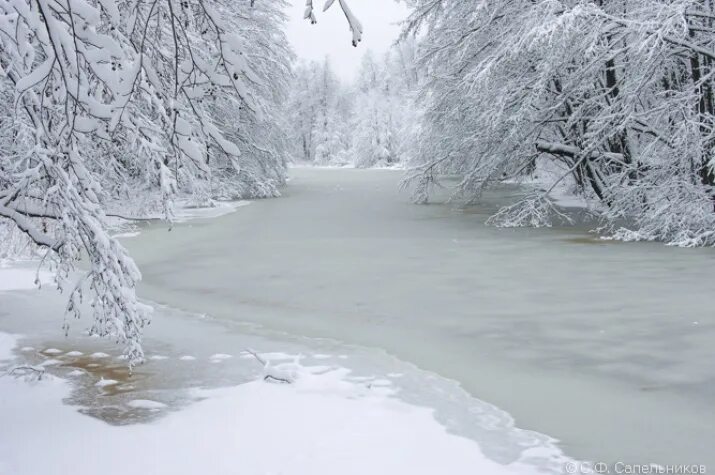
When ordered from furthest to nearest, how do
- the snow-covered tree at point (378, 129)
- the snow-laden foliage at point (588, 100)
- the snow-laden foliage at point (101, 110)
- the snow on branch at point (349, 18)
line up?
1. the snow-covered tree at point (378, 129)
2. the snow-laden foliage at point (588, 100)
3. the snow-laden foliage at point (101, 110)
4. the snow on branch at point (349, 18)

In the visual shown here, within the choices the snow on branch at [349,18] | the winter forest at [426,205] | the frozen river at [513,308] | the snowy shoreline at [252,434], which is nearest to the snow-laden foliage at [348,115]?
the winter forest at [426,205]

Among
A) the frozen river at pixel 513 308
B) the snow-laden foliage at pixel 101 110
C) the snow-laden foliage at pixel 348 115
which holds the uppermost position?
the snow-laden foliage at pixel 348 115

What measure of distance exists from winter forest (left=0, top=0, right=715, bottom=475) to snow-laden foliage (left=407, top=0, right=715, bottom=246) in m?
0.07

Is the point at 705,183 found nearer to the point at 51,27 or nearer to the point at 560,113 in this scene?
the point at 560,113

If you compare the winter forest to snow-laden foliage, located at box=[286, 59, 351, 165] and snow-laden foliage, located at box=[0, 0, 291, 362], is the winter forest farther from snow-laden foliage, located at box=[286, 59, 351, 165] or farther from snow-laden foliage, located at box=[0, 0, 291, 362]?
snow-laden foliage, located at box=[286, 59, 351, 165]

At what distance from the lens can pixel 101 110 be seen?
11.3 feet

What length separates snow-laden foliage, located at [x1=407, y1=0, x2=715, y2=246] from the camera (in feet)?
45.0

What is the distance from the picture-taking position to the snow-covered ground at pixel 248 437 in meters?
4.08

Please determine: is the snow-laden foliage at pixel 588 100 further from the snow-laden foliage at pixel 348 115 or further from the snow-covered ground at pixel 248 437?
the snow-laden foliage at pixel 348 115

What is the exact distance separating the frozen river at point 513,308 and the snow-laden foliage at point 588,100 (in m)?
1.39

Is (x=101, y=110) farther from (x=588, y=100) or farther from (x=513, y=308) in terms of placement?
(x=588, y=100)

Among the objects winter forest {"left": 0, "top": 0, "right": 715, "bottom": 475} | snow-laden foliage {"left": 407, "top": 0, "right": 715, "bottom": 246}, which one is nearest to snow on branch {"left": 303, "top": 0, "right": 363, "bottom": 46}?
winter forest {"left": 0, "top": 0, "right": 715, "bottom": 475}

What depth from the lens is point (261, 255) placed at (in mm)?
12898

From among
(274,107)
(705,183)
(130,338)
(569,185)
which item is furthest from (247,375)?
(274,107)
